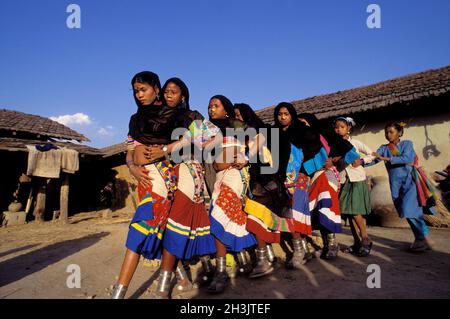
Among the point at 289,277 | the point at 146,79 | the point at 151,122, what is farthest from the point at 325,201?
the point at 146,79

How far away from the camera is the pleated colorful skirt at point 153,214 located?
8.01 ft

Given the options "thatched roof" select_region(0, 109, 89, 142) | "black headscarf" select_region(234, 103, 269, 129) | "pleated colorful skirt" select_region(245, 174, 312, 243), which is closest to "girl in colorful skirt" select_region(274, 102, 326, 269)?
"pleated colorful skirt" select_region(245, 174, 312, 243)

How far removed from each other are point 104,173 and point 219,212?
14.1 m

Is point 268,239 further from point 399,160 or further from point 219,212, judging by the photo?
point 399,160

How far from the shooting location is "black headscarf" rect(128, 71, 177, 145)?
2.65 m

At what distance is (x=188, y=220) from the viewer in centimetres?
270

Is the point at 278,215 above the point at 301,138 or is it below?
below

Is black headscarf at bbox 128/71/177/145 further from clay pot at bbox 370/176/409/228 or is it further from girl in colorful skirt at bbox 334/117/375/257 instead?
clay pot at bbox 370/176/409/228

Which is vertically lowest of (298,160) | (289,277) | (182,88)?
(289,277)

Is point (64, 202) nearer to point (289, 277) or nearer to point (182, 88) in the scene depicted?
point (182, 88)

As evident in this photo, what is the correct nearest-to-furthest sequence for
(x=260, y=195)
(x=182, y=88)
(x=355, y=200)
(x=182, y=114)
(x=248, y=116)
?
(x=182, y=114) → (x=182, y=88) → (x=260, y=195) → (x=248, y=116) → (x=355, y=200)

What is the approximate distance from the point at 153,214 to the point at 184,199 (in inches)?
13.5

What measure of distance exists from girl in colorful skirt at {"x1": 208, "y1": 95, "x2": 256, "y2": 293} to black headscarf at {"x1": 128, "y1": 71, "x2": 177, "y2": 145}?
0.60 m
